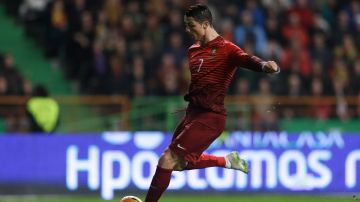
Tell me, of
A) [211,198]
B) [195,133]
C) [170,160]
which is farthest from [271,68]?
[211,198]

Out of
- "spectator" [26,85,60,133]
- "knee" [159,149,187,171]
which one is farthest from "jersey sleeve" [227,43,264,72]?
"spectator" [26,85,60,133]

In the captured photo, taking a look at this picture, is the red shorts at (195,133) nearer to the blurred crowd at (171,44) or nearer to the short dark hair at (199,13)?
the short dark hair at (199,13)

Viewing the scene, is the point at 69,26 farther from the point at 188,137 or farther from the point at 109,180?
the point at 188,137

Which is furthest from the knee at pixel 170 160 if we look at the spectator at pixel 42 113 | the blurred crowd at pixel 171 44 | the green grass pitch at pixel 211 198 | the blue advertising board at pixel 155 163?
the blurred crowd at pixel 171 44

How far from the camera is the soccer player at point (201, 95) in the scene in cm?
1155

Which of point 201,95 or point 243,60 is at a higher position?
point 243,60

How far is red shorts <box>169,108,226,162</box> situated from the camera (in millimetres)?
11609

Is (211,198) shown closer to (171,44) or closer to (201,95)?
(171,44)

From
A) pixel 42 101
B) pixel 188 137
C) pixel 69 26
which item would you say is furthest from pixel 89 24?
pixel 188 137

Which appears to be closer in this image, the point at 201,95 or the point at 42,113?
the point at 201,95

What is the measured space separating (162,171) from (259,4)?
12469mm

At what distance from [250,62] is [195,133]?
1.01 meters

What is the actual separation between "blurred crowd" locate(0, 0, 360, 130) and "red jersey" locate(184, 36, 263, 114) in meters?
9.19

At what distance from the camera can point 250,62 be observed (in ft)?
36.9
